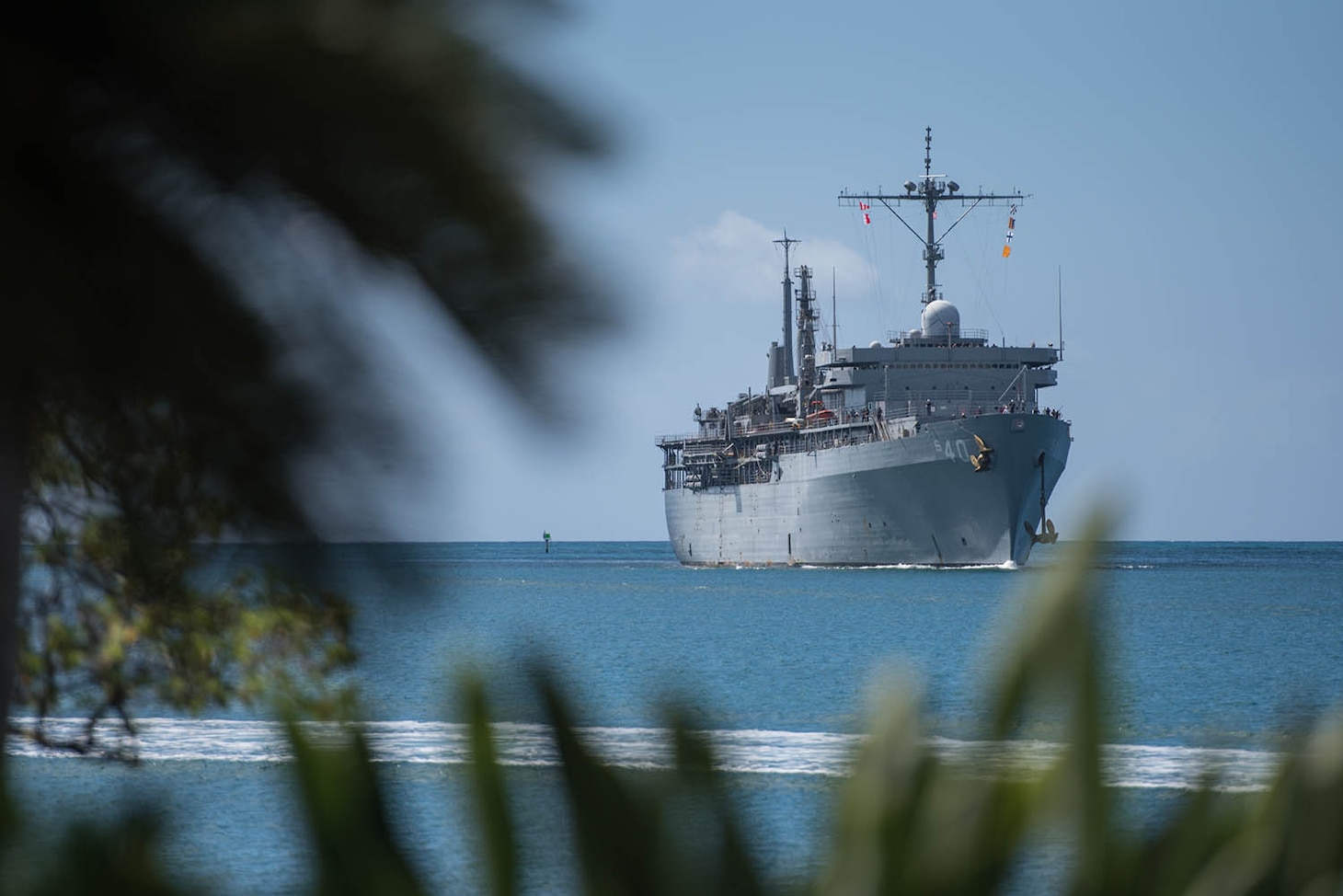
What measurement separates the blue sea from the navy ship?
1.73 meters

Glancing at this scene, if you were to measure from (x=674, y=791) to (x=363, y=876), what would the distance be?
0.16 m

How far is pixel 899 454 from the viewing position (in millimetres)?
49875

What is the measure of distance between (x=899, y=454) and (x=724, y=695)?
82.8ft

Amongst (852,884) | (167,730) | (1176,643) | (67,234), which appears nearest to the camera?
(852,884)

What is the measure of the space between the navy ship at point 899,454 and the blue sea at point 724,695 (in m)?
1.73

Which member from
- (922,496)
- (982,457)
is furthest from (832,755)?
(922,496)

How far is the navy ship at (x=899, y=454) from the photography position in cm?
4912

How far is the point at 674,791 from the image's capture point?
0.80 meters

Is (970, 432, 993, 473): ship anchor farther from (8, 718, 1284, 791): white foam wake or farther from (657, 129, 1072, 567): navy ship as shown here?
(8, 718, 1284, 791): white foam wake

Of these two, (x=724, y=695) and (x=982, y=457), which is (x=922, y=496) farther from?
(x=724, y=695)

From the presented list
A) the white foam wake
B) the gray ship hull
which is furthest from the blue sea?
the gray ship hull

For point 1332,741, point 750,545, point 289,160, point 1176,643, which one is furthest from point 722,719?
point 750,545

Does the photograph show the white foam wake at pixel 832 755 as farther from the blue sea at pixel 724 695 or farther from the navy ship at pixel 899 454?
the navy ship at pixel 899 454

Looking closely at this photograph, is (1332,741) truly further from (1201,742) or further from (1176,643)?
(1176,643)
